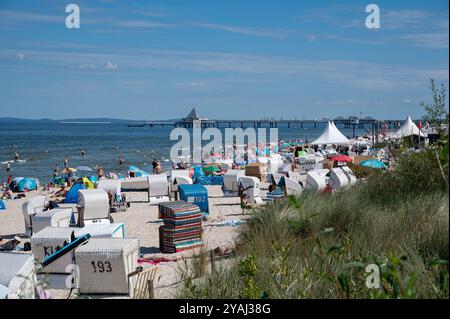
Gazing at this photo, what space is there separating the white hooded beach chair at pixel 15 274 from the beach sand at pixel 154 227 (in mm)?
1164

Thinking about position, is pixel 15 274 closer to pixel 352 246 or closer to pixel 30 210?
pixel 352 246

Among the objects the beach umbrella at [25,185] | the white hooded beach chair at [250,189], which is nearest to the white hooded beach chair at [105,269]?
the white hooded beach chair at [250,189]

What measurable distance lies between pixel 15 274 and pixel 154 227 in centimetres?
832

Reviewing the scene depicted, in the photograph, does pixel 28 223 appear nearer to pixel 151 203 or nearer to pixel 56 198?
pixel 151 203

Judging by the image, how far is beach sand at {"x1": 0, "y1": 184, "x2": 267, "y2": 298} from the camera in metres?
8.24

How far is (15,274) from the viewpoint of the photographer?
20.9 feet

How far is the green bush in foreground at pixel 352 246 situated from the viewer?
3.50 meters

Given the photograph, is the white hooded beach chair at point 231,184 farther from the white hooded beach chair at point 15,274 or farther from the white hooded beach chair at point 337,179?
the white hooded beach chair at point 15,274

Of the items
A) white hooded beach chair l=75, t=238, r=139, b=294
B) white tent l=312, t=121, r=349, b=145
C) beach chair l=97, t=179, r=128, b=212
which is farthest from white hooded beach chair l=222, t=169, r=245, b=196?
white tent l=312, t=121, r=349, b=145

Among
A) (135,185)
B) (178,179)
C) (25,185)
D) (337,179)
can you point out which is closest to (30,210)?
(178,179)

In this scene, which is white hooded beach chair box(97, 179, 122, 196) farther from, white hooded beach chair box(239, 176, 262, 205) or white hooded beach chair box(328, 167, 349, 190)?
white hooded beach chair box(328, 167, 349, 190)

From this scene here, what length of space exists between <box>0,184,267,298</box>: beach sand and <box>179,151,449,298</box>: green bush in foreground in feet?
4.35

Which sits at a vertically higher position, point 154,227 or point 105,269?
point 105,269
